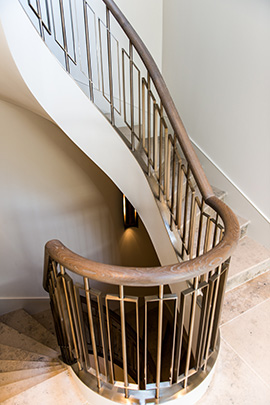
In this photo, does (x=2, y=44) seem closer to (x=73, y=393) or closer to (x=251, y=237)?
(x=73, y=393)

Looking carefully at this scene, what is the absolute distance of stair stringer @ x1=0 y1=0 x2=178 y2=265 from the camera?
6.68 ft

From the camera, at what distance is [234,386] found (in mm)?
1697

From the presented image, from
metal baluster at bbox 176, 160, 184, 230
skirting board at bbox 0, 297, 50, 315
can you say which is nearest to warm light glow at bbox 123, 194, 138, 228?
skirting board at bbox 0, 297, 50, 315

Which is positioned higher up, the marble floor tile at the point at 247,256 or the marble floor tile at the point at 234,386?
the marble floor tile at the point at 247,256

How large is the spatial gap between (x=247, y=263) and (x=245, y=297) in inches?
12.6

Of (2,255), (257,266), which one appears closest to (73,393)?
(257,266)

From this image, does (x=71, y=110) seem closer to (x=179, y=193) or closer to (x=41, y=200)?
(x=179, y=193)

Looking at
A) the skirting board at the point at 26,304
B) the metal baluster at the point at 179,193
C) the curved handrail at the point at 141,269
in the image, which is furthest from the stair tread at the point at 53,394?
the skirting board at the point at 26,304

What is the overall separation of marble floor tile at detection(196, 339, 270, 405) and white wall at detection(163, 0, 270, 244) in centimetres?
151

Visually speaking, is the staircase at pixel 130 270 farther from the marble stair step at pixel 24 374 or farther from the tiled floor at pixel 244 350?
the tiled floor at pixel 244 350

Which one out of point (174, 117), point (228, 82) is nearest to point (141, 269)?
point (174, 117)

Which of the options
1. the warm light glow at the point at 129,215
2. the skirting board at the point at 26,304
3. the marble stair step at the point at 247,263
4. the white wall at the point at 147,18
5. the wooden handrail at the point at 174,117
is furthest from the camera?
the warm light glow at the point at 129,215

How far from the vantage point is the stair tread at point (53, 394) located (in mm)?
1592

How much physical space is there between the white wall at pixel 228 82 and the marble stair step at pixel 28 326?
2.79 m
